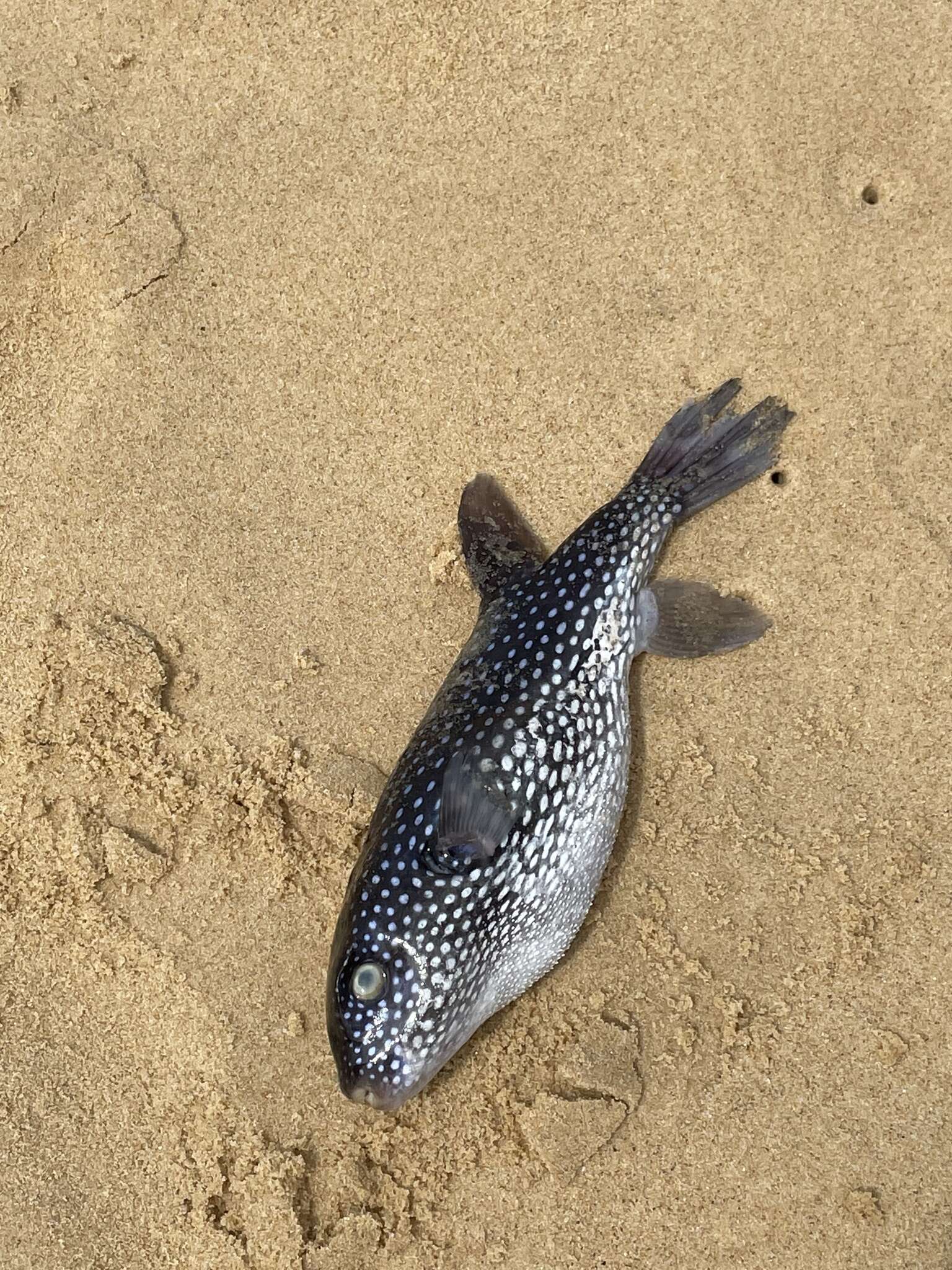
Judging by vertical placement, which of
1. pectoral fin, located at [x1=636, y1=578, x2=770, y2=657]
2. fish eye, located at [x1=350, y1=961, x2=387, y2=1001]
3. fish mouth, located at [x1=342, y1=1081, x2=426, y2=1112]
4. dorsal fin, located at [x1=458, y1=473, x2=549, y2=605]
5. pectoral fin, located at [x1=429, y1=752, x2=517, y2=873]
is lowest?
fish mouth, located at [x1=342, y1=1081, x2=426, y2=1112]

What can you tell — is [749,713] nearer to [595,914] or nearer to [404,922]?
[595,914]

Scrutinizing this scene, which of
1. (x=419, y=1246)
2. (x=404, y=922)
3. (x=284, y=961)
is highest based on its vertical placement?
(x=404, y=922)

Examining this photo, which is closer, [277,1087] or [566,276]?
[277,1087]

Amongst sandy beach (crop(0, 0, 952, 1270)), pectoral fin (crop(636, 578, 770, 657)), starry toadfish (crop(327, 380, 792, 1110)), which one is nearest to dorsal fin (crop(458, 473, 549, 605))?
starry toadfish (crop(327, 380, 792, 1110))

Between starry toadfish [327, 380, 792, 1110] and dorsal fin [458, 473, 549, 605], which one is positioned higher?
dorsal fin [458, 473, 549, 605]

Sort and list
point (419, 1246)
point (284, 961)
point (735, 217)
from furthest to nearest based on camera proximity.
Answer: point (735, 217) < point (284, 961) < point (419, 1246)

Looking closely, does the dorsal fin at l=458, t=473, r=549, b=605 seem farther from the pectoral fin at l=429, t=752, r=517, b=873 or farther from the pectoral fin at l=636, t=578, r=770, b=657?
the pectoral fin at l=429, t=752, r=517, b=873

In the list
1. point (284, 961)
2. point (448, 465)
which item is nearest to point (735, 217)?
point (448, 465)

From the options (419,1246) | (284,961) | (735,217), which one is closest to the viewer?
(419,1246)
